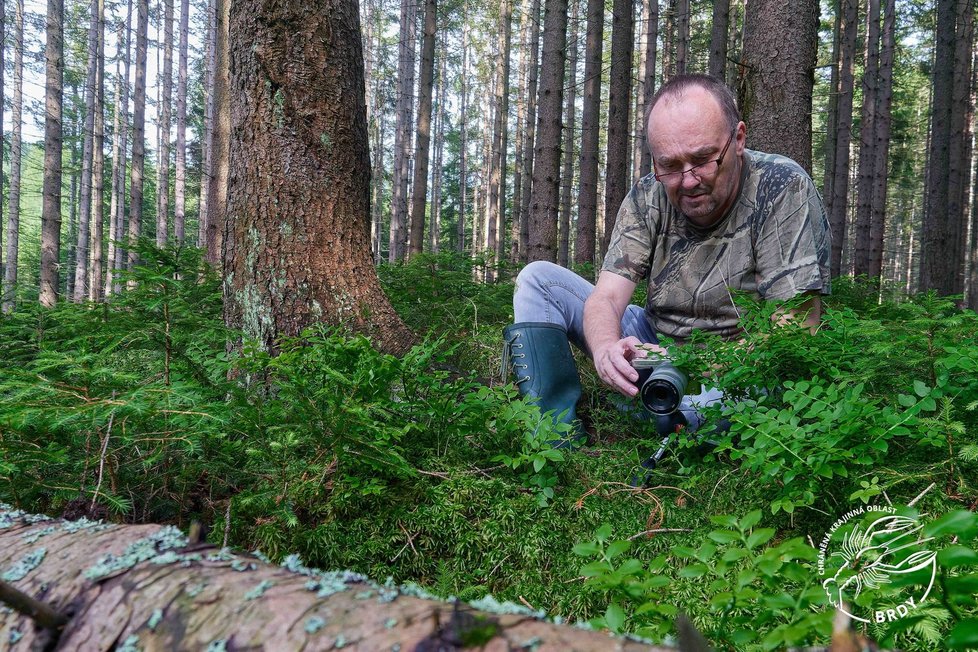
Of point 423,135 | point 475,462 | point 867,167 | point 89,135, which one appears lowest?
point 475,462

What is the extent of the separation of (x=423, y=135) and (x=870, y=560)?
12.8 m

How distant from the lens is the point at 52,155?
12578 millimetres

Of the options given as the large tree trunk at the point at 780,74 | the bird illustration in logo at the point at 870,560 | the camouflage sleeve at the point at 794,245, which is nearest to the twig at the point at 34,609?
the bird illustration in logo at the point at 870,560

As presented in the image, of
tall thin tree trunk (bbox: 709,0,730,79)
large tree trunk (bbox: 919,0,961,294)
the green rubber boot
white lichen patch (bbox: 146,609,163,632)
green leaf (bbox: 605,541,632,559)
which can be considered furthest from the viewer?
tall thin tree trunk (bbox: 709,0,730,79)

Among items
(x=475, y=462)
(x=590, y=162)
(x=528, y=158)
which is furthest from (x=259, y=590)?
(x=528, y=158)

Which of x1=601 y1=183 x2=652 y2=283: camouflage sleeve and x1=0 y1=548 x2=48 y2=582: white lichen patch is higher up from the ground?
x1=601 y1=183 x2=652 y2=283: camouflage sleeve

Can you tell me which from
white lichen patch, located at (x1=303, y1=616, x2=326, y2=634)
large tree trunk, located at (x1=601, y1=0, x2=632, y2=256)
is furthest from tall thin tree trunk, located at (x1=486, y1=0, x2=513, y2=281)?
white lichen patch, located at (x1=303, y1=616, x2=326, y2=634)

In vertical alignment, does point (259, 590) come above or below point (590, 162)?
below

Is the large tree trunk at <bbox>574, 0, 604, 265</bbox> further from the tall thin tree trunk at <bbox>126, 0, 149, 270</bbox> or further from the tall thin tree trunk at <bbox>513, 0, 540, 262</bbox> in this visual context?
the tall thin tree trunk at <bbox>126, 0, 149, 270</bbox>

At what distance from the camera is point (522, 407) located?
7.50 feet

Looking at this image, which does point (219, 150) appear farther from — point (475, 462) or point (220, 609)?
point (220, 609)

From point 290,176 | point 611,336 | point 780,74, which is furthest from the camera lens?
point 780,74

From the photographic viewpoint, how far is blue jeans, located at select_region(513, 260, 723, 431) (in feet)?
10.5

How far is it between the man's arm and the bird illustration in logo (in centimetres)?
116
